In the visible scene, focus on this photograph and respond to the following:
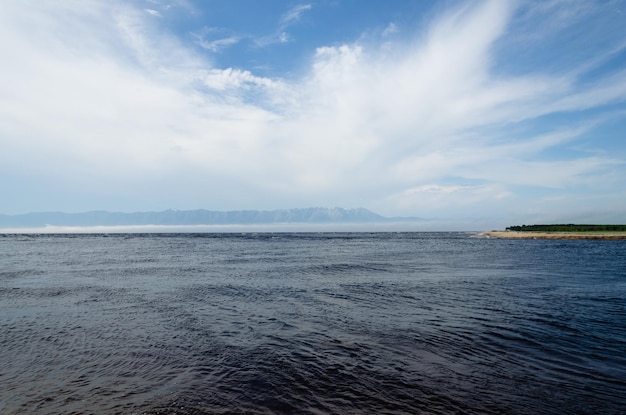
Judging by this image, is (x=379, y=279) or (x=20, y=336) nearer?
(x=20, y=336)

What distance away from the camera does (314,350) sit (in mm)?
14133

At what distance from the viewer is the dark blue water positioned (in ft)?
32.9

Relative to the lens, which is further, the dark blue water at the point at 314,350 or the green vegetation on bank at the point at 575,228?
the green vegetation on bank at the point at 575,228

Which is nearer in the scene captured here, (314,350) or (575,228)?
(314,350)

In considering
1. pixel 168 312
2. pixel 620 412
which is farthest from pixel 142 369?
pixel 620 412

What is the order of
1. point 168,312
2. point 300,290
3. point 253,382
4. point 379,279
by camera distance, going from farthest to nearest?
point 379,279
point 300,290
point 168,312
point 253,382

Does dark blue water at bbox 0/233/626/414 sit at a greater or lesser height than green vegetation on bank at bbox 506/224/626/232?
lesser

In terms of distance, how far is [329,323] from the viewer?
18.2 m

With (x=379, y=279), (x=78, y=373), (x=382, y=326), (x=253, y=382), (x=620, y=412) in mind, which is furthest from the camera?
(x=379, y=279)

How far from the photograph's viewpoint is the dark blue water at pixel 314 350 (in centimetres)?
1002

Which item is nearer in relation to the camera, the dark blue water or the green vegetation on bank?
the dark blue water

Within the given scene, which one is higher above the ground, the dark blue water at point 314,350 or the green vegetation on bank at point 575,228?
the green vegetation on bank at point 575,228

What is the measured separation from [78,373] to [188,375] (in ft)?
12.4

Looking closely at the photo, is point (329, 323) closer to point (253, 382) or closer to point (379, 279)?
point (253, 382)
